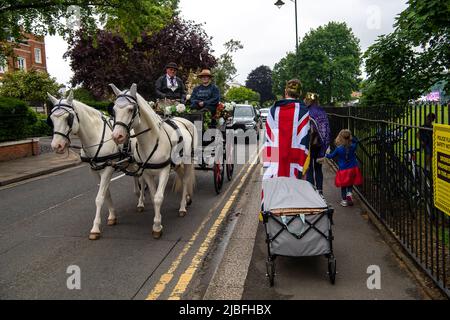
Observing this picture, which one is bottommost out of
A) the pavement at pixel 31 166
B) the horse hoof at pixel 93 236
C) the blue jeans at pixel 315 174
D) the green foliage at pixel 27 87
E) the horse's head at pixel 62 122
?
the horse hoof at pixel 93 236

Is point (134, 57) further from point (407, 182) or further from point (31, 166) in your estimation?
point (407, 182)

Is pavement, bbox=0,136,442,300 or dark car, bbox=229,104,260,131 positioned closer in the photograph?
pavement, bbox=0,136,442,300

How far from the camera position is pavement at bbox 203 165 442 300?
4.57m

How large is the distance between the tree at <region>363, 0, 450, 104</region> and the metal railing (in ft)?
2.56

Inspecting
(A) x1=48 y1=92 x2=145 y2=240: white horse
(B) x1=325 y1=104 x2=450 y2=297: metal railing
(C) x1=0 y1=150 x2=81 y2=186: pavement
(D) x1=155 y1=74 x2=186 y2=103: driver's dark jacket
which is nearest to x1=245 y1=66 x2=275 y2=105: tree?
(C) x1=0 y1=150 x2=81 y2=186: pavement

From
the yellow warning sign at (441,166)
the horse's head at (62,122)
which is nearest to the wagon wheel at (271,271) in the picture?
the yellow warning sign at (441,166)

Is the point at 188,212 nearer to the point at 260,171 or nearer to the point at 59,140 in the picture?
the point at 59,140

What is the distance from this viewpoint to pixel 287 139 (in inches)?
241

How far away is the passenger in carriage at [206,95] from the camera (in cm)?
1000

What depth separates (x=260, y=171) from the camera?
13.7 metres

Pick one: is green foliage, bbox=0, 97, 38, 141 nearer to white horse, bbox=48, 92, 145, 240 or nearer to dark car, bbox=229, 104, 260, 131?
dark car, bbox=229, 104, 260, 131

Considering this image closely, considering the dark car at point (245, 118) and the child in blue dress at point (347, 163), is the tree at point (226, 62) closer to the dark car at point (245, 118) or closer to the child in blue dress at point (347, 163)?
the dark car at point (245, 118)

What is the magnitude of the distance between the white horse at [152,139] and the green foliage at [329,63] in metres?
28.2

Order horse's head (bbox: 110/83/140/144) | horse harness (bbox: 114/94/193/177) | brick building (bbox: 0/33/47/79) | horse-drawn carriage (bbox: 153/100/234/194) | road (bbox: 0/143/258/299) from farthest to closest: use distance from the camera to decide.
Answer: brick building (bbox: 0/33/47/79)
horse-drawn carriage (bbox: 153/100/234/194)
horse harness (bbox: 114/94/193/177)
horse's head (bbox: 110/83/140/144)
road (bbox: 0/143/258/299)
